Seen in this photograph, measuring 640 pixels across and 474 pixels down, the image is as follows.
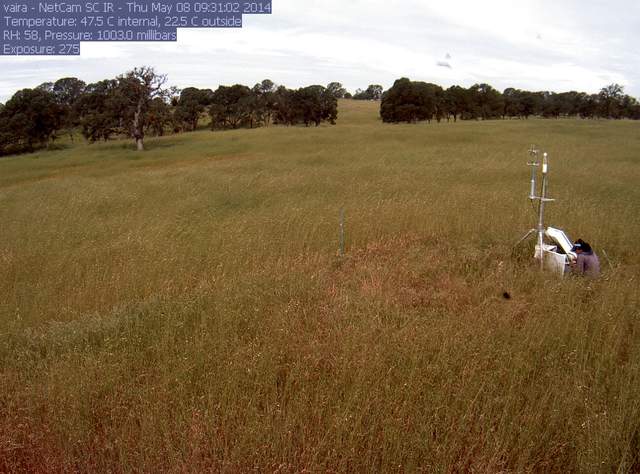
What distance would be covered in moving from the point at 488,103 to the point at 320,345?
8817 centimetres

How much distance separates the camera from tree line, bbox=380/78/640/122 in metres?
70.2

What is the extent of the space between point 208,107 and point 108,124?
33.0m

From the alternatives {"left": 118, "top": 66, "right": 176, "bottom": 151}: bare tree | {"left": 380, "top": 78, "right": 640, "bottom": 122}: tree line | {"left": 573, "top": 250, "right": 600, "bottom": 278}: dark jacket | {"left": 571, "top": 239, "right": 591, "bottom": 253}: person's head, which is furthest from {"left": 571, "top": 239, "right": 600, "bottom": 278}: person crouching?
{"left": 380, "top": 78, "right": 640, "bottom": 122}: tree line

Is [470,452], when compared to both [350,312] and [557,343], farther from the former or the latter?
[350,312]

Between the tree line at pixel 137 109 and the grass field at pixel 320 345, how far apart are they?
31.7 meters

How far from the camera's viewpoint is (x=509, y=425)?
11.7 feet

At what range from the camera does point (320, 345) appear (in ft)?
15.3

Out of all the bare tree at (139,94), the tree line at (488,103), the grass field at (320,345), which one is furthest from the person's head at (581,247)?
the tree line at (488,103)

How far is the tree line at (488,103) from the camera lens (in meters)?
Answer: 70.2

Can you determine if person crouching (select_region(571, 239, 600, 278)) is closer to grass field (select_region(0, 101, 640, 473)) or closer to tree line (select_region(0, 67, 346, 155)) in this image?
grass field (select_region(0, 101, 640, 473))

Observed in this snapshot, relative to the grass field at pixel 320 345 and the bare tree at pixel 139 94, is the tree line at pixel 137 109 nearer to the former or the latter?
the bare tree at pixel 139 94

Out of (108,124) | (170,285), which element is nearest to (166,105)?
(108,124)

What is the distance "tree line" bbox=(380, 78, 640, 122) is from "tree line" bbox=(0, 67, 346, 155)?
11411 mm

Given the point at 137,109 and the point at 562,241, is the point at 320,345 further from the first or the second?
the point at 137,109
